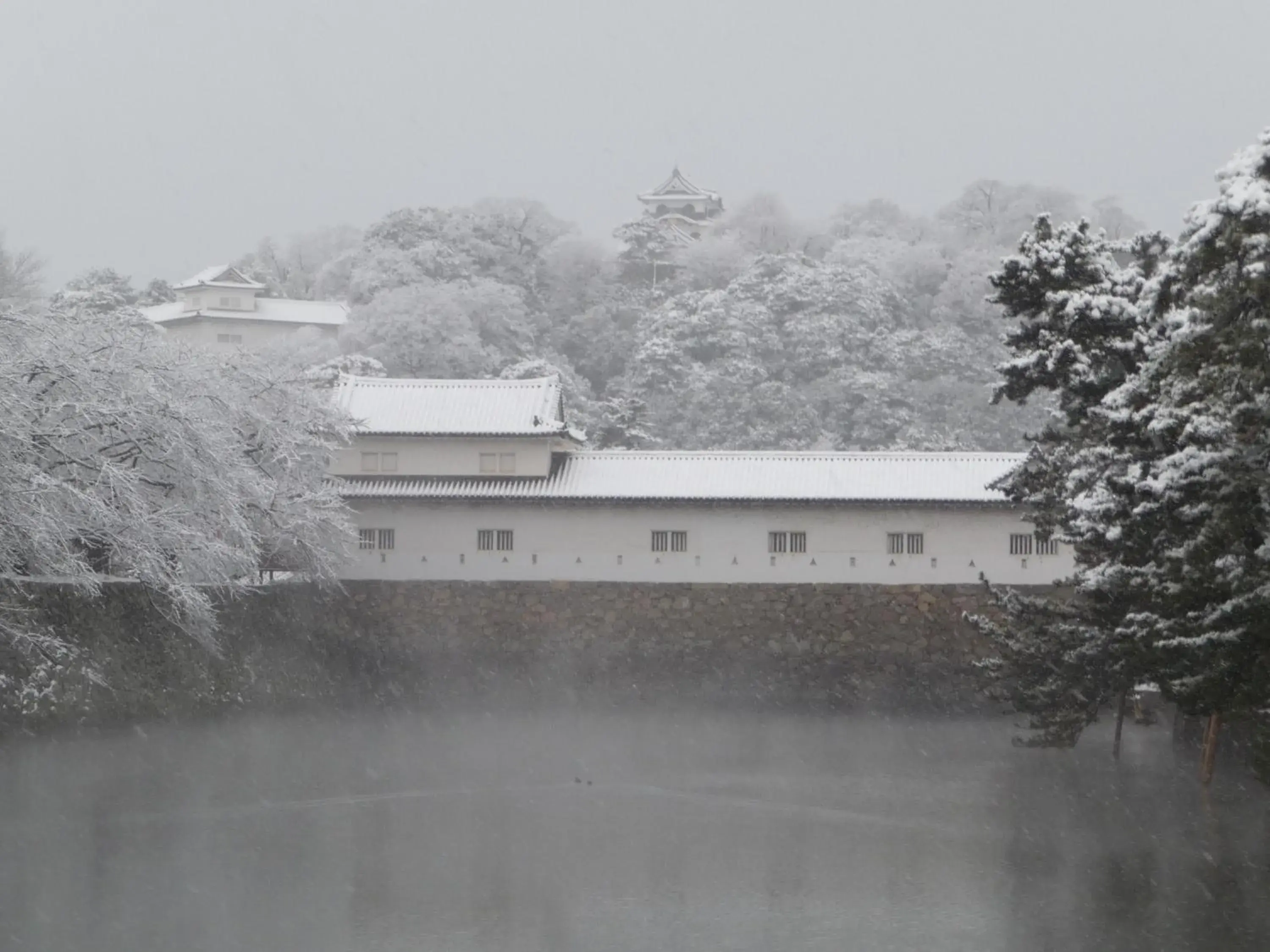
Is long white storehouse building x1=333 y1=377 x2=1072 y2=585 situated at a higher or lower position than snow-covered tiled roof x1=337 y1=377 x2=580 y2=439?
lower

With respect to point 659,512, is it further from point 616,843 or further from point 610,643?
point 616,843

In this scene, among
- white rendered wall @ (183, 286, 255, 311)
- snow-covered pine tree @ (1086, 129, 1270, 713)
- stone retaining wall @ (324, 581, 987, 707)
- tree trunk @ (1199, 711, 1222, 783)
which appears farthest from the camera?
white rendered wall @ (183, 286, 255, 311)

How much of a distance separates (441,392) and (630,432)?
10.6m

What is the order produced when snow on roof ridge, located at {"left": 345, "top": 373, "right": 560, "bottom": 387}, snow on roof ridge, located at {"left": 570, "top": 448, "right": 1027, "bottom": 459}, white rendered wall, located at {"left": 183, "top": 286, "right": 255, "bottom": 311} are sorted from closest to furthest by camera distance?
snow on roof ridge, located at {"left": 570, "top": 448, "right": 1027, "bottom": 459}, snow on roof ridge, located at {"left": 345, "top": 373, "right": 560, "bottom": 387}, white rendered wall, located at {"left": 183, "top": 286, "right": 255, "bottom": 311}

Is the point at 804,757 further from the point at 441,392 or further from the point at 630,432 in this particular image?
the point at 630,432

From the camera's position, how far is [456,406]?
85.4 ft

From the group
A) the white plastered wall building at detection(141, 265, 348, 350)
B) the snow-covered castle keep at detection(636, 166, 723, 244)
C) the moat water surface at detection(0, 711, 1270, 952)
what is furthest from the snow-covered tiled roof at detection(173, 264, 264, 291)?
the moat water surface at detection(0, 711, 1270, 952)

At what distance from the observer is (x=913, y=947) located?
32.3ft

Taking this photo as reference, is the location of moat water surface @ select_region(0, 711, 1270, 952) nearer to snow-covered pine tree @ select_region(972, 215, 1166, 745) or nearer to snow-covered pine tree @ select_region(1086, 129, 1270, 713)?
snow-covered pine tree @ select_region(972, 215, 1166, 745)

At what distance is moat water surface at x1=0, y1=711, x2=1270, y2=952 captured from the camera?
10273mm

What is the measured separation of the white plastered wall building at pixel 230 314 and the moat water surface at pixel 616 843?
116ft

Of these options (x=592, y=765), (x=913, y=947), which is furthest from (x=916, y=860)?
(x=592, y=765)

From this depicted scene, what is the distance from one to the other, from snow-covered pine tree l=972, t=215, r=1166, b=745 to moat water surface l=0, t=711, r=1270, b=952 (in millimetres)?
1174

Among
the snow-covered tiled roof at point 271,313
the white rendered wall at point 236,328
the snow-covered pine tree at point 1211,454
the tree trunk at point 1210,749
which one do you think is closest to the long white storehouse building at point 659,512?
the tree trunk at point 1210,749
